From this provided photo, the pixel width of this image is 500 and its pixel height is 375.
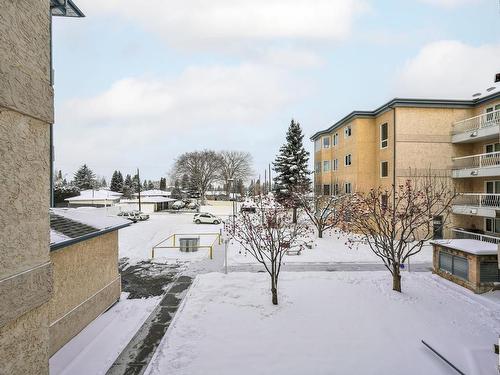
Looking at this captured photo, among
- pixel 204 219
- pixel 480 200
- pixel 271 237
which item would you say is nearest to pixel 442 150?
pixel 480 200

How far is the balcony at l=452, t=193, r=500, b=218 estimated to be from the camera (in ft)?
61.4

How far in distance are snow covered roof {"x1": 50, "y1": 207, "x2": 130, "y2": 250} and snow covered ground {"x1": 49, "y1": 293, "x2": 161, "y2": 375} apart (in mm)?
3057

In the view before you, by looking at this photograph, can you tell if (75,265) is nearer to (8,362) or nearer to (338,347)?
(8,362)

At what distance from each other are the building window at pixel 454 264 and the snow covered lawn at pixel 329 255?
322cm

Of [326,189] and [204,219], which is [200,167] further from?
[326,189]

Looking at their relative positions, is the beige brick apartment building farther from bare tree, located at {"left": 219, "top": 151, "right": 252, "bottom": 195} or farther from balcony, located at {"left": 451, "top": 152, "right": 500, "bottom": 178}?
bare tree, located at {"left": 219, "top": 151, "right": 252, "bottom": 195}

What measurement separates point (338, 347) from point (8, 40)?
9.49m

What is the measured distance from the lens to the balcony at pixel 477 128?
63.1ft

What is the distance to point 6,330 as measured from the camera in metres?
3.00

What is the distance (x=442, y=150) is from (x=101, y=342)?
25680 mm

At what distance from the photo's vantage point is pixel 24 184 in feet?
10.7

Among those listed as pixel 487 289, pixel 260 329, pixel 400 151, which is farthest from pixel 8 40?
pixel 400 151

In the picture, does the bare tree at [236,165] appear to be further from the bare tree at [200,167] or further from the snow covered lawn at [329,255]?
the snow covered lawn at [329,255]

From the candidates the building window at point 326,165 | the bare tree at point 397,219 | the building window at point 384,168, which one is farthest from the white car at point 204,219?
the building window at point 384,168
